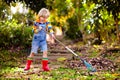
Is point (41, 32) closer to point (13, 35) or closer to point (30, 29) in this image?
point (13, 35)

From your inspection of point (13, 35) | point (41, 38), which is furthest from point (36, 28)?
point (13, 35)

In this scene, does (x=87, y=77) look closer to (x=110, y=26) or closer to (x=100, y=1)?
(x=100, y=1)

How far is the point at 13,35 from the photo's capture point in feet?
44.2

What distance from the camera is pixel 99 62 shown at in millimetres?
9477

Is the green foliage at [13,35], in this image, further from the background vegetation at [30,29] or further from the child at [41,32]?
the child at [41,32]

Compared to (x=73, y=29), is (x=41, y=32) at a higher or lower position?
higher

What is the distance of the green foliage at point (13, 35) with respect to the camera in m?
13.2

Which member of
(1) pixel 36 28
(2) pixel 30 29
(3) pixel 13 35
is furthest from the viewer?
(2) pixel 30 29

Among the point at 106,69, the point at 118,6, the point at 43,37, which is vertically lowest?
the point at 106,69

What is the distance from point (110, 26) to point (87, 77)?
44.8ft

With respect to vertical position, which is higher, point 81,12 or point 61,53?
point 81,12

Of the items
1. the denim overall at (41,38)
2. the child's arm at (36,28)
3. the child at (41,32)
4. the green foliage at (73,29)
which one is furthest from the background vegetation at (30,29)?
the green foliage at (73,29)

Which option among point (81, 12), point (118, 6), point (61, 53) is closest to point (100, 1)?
point (118, 6)

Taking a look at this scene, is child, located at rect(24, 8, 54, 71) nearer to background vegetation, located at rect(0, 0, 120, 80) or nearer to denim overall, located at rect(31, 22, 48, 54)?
denim overall, located at rect(31, 22, 48, 54)
